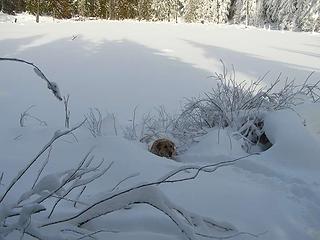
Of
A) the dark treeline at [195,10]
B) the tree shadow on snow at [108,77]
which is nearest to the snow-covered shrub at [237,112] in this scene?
the tree shadow on snow at [108,77]

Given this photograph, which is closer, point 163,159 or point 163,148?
point 163,159

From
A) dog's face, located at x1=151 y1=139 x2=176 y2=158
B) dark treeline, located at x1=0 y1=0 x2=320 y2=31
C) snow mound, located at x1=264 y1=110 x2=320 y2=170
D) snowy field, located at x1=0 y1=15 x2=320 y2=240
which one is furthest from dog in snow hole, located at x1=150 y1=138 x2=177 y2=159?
dark treeline, located at x1=0 y1=0 x2=320 y2=31

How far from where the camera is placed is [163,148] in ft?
10.6

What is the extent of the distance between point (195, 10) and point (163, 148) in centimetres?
4203

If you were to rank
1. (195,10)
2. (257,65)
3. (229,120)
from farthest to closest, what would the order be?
(195,10), (257,65), (229,120)

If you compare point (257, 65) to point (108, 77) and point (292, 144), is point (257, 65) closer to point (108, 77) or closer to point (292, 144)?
point (108, 77)

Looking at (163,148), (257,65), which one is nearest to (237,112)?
(163,148)

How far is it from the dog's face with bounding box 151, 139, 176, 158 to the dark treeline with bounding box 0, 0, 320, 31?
76.3 feet

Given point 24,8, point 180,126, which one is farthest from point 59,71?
point 24,8

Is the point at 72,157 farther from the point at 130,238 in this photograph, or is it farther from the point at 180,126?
the point at 180,126

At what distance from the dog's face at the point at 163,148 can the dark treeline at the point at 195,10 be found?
915 inches

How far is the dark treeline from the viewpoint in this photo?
26766 millimetres

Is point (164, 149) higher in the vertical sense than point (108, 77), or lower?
higher

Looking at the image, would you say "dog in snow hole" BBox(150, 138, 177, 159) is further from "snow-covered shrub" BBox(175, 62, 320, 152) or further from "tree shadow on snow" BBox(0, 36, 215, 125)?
"tree shadow on snow" BBox(0, 36, 215, 125)
